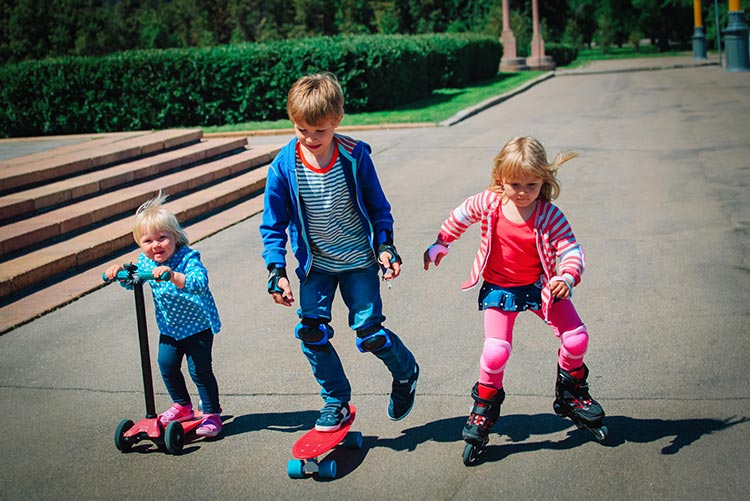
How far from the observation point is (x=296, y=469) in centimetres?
375

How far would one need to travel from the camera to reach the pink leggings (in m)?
3.81

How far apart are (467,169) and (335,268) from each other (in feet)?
27.1

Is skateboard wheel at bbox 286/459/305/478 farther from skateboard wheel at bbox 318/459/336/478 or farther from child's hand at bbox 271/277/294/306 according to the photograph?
child's hand at bbox 271/277/294/306

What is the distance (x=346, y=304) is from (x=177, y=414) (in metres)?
1.08

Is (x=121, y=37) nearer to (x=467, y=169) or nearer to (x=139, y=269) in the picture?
(x=467, y=169)

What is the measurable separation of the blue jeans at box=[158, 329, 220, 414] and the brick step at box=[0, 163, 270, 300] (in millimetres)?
3133

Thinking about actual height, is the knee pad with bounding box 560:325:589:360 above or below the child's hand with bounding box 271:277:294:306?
below

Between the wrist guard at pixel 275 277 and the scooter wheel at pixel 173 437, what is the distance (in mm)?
832

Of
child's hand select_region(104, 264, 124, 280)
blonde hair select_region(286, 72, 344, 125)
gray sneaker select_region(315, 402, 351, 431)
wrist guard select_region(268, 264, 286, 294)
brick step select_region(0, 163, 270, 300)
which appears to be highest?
blonde hair select_region(286, 72, 344, 125)

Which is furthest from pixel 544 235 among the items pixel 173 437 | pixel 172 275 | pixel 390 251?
pixel 173 437

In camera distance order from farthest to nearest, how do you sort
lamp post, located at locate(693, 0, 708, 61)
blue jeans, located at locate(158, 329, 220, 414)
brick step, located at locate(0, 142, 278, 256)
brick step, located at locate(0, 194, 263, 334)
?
lamp post, located at locate(693, 0, 708, 61) < brick step, located at locate(0, 142, 278, 256) < brick step, located at locate(0, 194, 263, 334) < blue jeans, located at locate(158, 329, 220, 414)

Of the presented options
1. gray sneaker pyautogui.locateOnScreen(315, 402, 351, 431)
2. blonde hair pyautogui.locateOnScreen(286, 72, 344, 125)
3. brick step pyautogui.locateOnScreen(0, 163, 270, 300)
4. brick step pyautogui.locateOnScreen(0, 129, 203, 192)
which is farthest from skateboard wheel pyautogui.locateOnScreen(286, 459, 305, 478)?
brick step pyautogui.locateOnScreen(0, 129, 203, 192)

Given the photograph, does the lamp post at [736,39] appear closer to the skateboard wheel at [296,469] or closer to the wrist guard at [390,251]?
the wrist guard at [390,251]

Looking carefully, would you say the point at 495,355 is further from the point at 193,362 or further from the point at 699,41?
the point at 699,41
